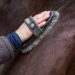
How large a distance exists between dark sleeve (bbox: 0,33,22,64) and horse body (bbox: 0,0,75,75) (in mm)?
48

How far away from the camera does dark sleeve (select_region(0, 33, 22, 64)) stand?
2.66 ft

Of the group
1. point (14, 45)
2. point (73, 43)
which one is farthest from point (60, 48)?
point (14, 45)

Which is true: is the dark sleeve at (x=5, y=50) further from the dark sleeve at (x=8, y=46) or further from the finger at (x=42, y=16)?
the finger at (x=42, y=16)

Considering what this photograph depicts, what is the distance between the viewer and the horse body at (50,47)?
2.57 feet

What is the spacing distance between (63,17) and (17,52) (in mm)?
182

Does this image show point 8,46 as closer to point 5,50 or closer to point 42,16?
point 5,50

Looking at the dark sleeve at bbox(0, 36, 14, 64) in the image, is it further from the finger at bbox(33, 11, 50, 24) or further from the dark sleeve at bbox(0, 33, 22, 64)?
the finger at bbox(33, 11, 50, 24)

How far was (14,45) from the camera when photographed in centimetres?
83

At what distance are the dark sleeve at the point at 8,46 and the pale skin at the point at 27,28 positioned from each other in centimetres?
2

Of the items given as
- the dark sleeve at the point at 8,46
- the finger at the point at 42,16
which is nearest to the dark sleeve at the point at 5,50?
the dark sleeve at the point at 8,46

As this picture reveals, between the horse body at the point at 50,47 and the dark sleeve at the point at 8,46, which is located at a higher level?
the dark sleeve at the point at 8,46

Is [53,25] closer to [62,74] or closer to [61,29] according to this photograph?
[61,29]

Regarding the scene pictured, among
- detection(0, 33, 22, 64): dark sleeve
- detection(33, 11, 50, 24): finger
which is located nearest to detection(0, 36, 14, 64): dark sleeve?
detection(0, 33, 22, 64): dark sleeve

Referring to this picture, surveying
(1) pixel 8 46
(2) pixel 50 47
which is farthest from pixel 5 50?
(2) pixel 50 47
